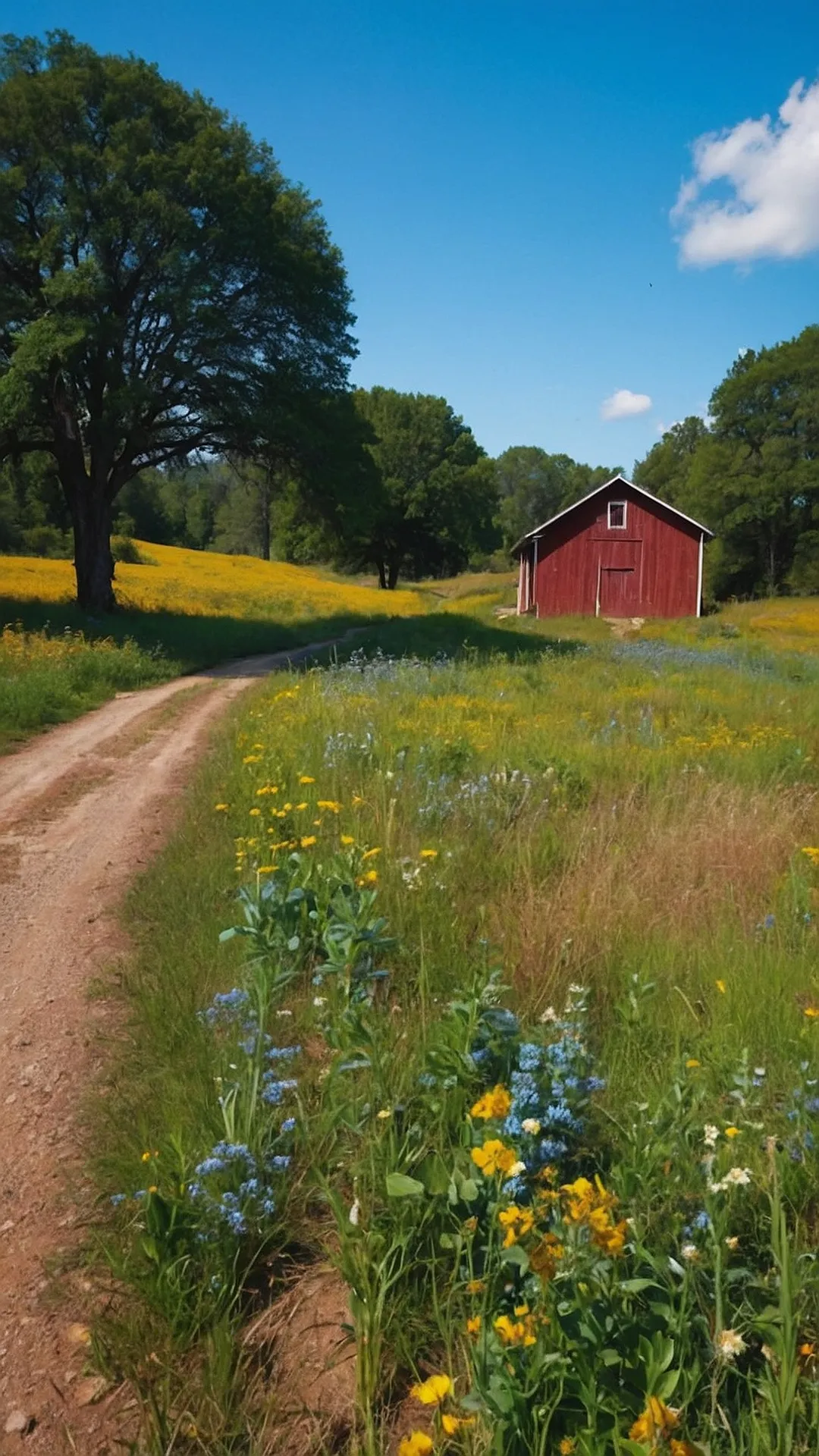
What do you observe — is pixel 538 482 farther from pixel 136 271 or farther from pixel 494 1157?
pixel 494 1157

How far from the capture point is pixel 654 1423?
5.65 feet

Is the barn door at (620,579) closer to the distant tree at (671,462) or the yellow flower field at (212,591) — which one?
the yellow flower field at (212,591)

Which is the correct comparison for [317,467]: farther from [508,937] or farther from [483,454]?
[483,454]

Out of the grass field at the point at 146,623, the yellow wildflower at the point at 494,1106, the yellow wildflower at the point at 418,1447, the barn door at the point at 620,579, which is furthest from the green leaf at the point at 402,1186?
the barn door at the point at 620,579

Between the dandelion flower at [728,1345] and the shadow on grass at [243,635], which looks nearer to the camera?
the dandelion flower at [728,1345]

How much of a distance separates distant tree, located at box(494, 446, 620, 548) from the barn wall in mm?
78199

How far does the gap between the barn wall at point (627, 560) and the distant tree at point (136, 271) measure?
64.7ft

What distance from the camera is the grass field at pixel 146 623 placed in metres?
13.7

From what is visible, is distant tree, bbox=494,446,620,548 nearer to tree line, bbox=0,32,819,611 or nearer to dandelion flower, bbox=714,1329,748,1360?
tree line, bbox=0,32,819,611

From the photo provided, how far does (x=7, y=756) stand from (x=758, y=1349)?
9532mm

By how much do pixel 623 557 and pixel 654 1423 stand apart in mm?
41157

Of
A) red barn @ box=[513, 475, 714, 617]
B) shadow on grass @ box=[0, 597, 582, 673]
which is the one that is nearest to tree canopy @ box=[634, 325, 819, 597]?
red barn @ box=[513, 475, 714, 617]

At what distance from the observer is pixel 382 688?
37.8ft

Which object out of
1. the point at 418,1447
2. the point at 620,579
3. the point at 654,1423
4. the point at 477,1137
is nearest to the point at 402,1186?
the point at 477,1137
